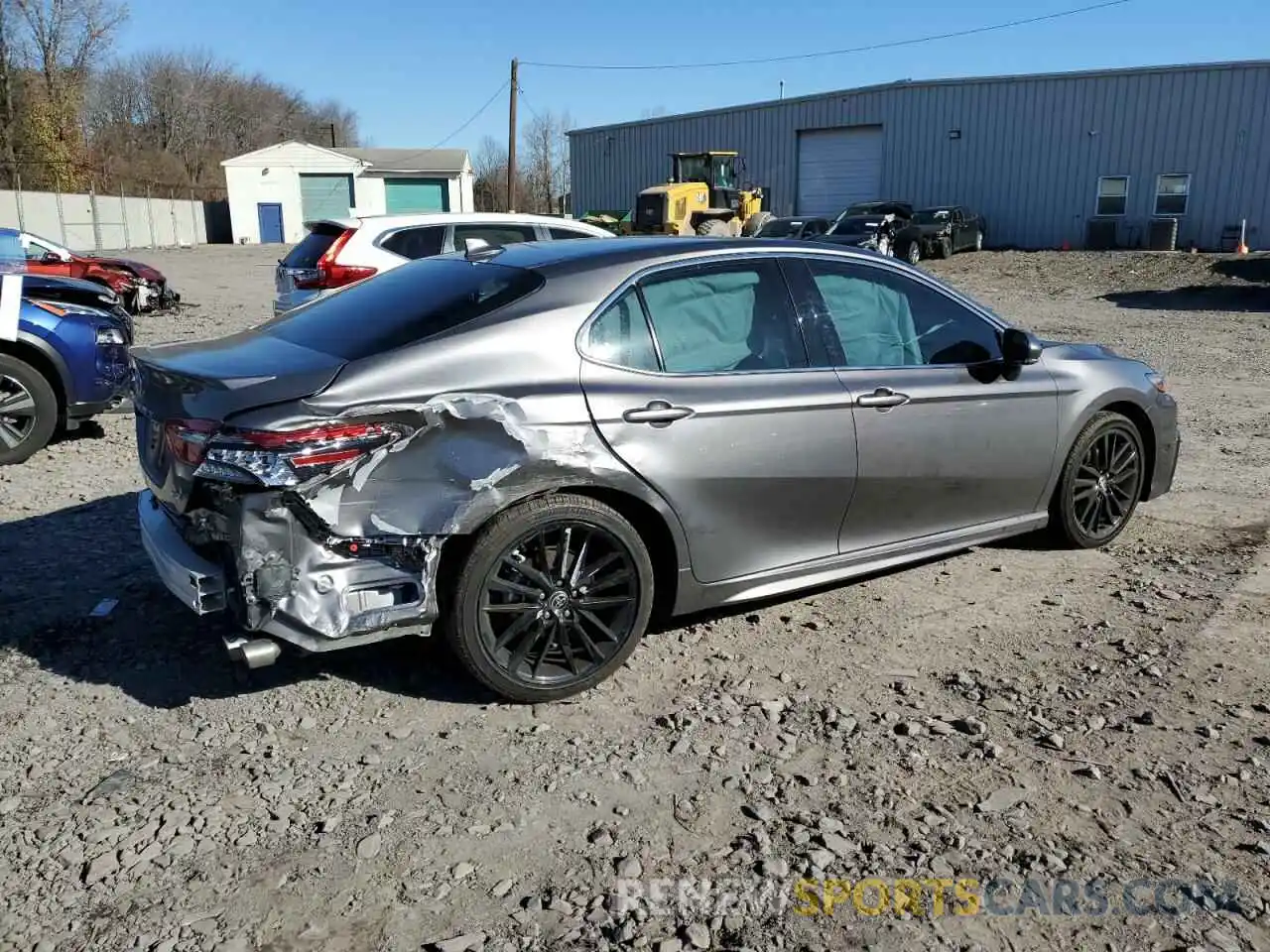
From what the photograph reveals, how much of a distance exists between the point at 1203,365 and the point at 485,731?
37.5ft

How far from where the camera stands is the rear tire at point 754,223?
32.2 meters

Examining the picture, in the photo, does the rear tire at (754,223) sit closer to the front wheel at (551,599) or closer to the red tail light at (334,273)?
the red tail light at (334,273)

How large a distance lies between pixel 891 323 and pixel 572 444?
178cm

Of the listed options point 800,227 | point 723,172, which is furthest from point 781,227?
point 723,172

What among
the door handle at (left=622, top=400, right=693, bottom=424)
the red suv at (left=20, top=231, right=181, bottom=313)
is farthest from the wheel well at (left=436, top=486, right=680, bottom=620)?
the red suv at (left=20, top=231, right=181, bottom=313)

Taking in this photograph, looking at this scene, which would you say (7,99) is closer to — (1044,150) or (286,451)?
(1044,150)

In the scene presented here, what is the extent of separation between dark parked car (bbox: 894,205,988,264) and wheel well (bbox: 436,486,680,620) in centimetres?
2611

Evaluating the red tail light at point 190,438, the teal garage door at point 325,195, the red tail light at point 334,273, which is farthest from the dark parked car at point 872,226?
the teal garage door at point 325,195

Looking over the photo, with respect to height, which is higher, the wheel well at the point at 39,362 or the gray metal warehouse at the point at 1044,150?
the gray metal warehouse at the point at 1044,150

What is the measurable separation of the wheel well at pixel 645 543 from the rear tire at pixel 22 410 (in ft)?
16.6

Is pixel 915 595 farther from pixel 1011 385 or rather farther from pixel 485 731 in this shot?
pixel 485 731

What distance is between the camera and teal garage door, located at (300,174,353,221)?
5819 cm

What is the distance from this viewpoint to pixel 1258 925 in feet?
8.58

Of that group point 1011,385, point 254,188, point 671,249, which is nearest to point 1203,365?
point 1011,385
